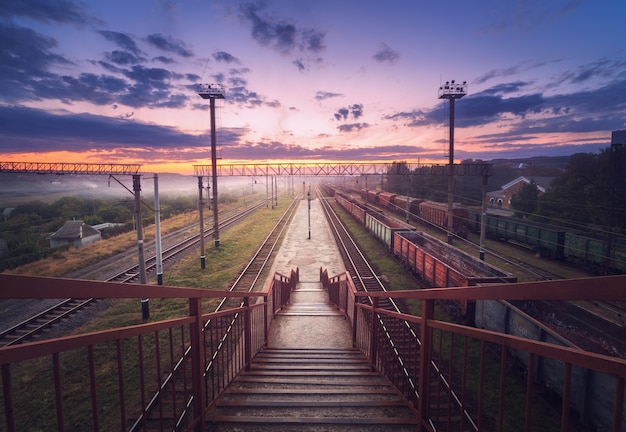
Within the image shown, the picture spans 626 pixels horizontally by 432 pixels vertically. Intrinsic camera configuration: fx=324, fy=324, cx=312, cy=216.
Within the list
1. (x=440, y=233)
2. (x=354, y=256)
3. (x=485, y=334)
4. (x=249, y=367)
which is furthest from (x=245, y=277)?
(x=440, y=233)

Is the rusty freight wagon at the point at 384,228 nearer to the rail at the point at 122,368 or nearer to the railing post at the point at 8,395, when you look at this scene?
the rail at the point at 122,368

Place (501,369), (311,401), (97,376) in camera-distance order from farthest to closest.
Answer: (97,376) < (311,401) < (501,369)

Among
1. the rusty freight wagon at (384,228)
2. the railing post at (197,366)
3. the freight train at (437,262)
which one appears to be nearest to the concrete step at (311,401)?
the railing post at (197,366)

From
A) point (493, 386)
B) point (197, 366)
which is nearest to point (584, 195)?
point (493, 386)

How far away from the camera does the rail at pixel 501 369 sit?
1687 mm

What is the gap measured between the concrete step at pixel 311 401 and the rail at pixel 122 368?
0.33 meters

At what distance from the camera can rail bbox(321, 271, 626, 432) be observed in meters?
1.69

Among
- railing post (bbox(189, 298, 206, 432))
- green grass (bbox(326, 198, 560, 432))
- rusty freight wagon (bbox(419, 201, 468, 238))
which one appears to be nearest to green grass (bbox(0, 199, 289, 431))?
railing post (bbox(189, 298, 206, 432))

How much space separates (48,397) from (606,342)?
14589mm

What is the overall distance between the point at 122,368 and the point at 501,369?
295 centimetres

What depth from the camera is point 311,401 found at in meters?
3.99

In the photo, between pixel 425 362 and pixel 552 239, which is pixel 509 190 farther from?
pixel 425 362

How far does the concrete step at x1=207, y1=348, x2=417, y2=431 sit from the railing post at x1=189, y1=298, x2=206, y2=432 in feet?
0.67

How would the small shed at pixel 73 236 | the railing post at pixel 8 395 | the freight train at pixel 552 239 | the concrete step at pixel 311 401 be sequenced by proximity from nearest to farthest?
the railing post at pixel 8 395, the concrete step at pixel 311 401, the freight train at pixel 552 239, the small shed at pixel 73 236
